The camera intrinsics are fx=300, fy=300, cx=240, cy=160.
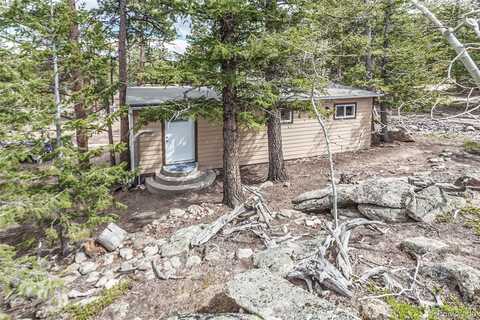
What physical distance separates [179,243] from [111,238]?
→ 5.38 feet

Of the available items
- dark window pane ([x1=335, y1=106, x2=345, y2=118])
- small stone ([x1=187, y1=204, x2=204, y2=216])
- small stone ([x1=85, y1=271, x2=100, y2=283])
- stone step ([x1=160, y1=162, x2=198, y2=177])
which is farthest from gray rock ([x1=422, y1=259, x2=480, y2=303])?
dark window pane ([x1=335, y1=106, x2=345, y2=118])

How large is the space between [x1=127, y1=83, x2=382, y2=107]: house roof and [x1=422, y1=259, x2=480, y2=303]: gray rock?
4663 mm

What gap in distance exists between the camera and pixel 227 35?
702cm

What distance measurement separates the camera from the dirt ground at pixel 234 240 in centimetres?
438

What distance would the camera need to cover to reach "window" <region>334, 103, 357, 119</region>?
1353cm

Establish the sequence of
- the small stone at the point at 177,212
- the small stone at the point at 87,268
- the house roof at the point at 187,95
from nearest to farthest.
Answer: the small stone at the point at 87,268, the small stone at the point at 177,212, the house roof at the point at 187,95

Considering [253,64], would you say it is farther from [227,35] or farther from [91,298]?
[91,298]

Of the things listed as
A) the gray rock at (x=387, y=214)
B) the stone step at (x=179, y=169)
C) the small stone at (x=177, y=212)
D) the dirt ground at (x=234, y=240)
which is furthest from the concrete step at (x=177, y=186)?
the gray rock at (x=387, y=214)

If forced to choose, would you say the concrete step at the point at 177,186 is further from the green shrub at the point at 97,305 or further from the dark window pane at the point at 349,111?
the dark window pane at the point at 349,111

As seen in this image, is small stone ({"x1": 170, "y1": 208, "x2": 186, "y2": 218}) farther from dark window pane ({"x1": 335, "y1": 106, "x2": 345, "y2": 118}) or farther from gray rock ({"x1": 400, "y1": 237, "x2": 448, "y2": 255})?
dark window pane ({"x1": 335, "y1": 106, "x2": 345, "y2": 118})

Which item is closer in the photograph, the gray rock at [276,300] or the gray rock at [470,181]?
the gray rock at [276,300]

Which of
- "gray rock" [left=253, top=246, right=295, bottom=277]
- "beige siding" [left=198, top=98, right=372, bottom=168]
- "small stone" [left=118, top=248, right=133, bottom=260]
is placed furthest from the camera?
"beige siding" [left=198, top=98, right=372, bottom=168]

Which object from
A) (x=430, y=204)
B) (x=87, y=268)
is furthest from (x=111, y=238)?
(x=430, y=204)

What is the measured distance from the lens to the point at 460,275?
165 inches
